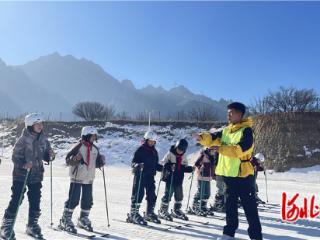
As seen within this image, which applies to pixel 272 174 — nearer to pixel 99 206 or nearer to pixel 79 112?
pixel 99 206

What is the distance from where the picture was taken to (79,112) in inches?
2805

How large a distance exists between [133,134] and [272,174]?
64.8 ft

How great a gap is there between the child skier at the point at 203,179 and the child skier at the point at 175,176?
69 cm

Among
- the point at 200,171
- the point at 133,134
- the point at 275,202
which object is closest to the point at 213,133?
the point at 200,171

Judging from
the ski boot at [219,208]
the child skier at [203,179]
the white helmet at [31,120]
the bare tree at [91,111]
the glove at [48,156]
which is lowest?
the ski boot at [219,208]

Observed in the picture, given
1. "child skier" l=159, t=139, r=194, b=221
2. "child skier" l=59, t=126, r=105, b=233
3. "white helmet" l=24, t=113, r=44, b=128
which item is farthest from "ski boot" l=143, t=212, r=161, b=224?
"white helmet" l=24, t=113, r=44, b=128

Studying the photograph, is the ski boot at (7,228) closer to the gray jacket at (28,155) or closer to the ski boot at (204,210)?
the gray jacket at (28,155)

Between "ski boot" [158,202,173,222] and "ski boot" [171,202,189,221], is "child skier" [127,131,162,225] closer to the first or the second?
"ski boot" [158,202,173,222]

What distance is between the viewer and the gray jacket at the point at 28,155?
7629 mm

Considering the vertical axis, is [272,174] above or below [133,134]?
below

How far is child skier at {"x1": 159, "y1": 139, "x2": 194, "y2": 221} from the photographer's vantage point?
10.5m

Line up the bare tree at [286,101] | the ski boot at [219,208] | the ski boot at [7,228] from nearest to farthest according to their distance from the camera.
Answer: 1. the ski boot at [7,228]
2. the ski boot at [219,208]
3. the bare tree at [286,101]

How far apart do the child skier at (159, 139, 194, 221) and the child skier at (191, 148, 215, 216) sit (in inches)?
27.3

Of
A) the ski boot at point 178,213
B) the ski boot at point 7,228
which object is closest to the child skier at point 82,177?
the ski boot at point 7,228
